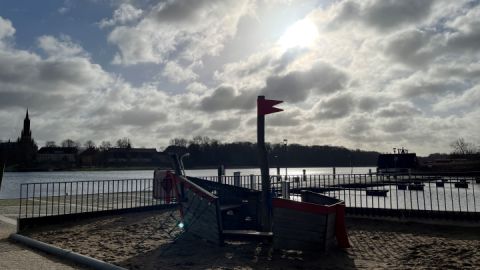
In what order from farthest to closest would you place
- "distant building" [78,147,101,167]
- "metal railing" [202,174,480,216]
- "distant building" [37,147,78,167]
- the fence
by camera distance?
"distant building" [37,147,78,167] → "distant building" [78,147,101,167] → "metal railing" [202,174,480,216] → the fence

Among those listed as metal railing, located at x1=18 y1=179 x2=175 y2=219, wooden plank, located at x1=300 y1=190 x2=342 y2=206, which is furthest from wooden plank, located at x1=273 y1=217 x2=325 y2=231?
metal railing, located at x1=18 y1=179 x2=175 y2=219

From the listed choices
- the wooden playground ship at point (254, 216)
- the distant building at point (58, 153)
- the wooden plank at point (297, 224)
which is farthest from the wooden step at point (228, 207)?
the distant building at point (58, 153)

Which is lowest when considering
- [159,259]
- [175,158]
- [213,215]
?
[159,259]

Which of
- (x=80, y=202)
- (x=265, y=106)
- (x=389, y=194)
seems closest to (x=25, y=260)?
(x=265, y=106)

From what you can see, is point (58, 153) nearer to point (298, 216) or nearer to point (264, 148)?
point (264, 148)

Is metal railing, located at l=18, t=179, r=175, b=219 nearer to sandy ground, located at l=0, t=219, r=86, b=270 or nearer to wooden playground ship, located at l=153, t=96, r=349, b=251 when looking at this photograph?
sandy ground, located at l=0, t=219, r=86, b=270

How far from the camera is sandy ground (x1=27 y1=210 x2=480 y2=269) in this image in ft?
22.4

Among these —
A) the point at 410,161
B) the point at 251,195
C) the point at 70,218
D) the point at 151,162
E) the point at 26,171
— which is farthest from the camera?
the point at 151,162

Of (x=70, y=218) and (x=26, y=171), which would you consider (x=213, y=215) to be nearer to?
(x=70, y=218)

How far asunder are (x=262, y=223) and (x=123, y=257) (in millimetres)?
3277

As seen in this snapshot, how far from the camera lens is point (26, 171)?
110 meters

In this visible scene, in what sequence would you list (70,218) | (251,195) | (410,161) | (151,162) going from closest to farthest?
(251,195) → (70,218) → (410,161) → (151,162)

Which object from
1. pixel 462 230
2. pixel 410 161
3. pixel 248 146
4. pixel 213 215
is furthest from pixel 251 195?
pixel 248 146

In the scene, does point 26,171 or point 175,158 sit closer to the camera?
point 175,158
